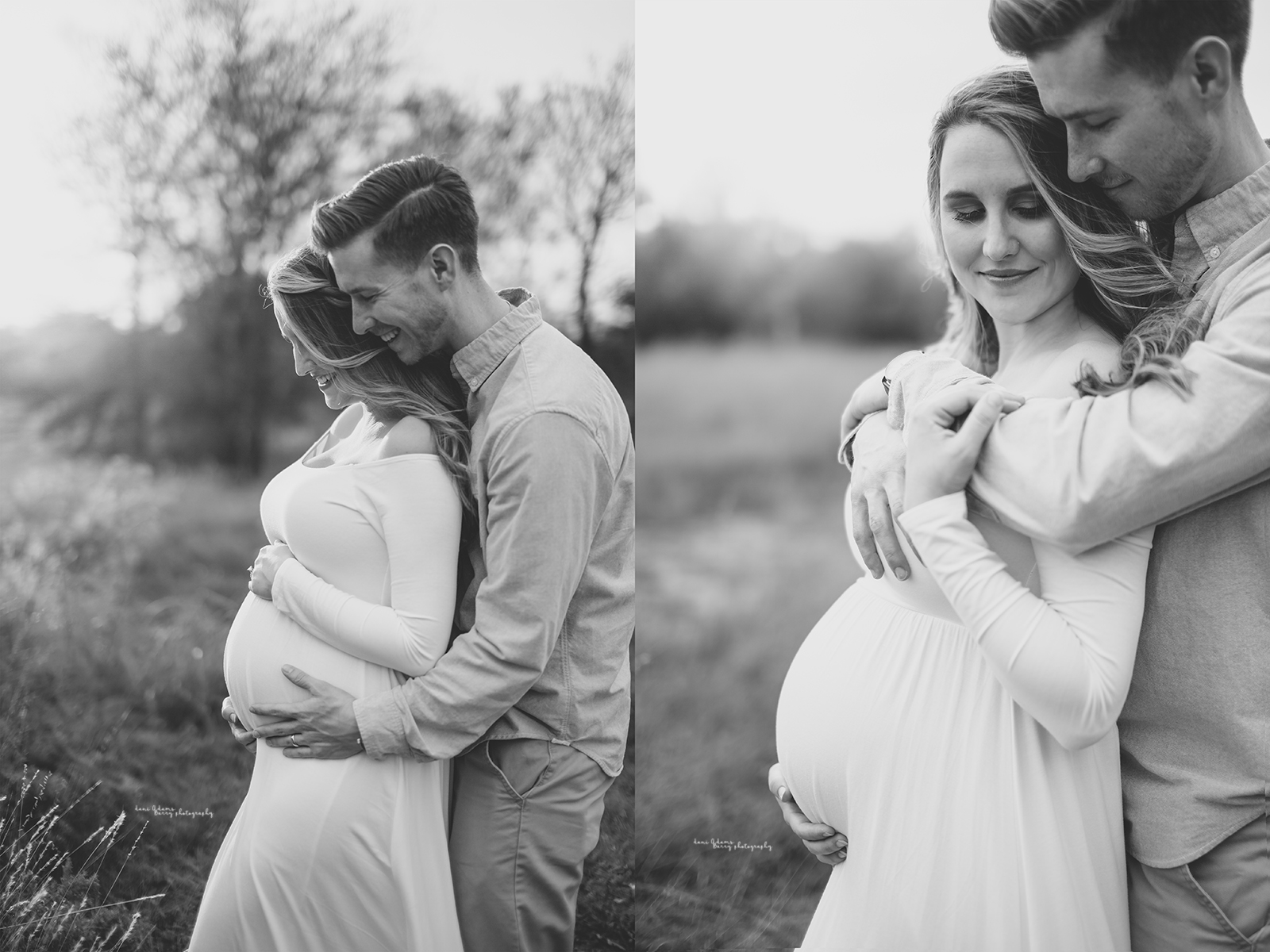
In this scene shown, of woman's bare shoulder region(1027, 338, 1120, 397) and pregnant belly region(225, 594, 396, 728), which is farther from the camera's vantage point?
pregnant belly region(225, 594, 396, 728)

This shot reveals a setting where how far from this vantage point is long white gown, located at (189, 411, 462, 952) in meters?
1.83

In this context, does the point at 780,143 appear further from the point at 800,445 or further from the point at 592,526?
the point at 592,526

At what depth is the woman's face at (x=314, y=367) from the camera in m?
1.99

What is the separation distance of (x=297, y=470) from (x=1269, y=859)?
1.71 m

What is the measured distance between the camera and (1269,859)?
1.41m

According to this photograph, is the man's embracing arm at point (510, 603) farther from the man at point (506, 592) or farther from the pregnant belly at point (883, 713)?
the pregnant belly at point (883, 713)

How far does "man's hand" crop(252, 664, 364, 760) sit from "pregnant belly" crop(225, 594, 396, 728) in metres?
0.02

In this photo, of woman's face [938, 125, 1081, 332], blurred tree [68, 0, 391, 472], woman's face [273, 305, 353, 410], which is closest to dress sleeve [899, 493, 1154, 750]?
woman's face [938, 125, 1081, 332]

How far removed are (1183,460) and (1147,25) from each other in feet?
1.97

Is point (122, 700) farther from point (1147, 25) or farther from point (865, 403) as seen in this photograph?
point (1147, 25)

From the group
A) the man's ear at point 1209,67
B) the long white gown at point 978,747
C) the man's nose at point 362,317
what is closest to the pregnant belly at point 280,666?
the man's nose at point 362,317

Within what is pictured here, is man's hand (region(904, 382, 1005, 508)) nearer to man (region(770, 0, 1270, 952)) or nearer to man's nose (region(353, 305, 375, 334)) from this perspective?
man (region(770, 0, 1270, 952))

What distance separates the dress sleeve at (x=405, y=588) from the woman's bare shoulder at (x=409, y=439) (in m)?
0.04

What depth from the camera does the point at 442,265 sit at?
1.93 meters
